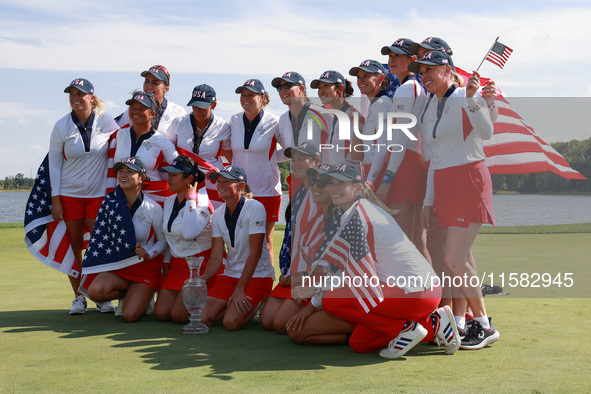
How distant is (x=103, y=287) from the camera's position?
5.59m

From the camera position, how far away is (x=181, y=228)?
5555 millimetres

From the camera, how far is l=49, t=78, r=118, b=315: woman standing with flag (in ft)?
19.5

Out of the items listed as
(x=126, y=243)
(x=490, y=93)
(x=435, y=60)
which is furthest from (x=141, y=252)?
(x=490, y=93)

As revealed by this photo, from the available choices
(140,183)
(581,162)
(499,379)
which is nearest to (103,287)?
(140,183)

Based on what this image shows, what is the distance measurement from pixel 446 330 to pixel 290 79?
2.65 meters

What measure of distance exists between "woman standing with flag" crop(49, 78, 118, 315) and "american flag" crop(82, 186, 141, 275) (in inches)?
15.3

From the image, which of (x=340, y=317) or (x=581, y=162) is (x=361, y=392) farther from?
(x=581, y=162)

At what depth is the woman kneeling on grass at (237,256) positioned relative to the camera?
5246 mm

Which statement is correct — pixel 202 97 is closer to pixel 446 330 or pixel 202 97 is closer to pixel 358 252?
pixel 358 252

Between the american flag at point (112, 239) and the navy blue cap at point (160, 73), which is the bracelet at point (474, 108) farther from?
the navy blue cap at point (160, 73)

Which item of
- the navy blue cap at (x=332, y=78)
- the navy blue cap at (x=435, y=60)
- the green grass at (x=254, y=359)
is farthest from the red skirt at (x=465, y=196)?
the navy blue cap at (x=332, y=78)

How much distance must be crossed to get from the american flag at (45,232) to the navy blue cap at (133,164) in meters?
0.95

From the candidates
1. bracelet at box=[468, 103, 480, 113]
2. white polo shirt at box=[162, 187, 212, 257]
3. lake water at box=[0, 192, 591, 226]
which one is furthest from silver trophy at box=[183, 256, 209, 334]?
lake water at box=[0, 192, 591, 226]

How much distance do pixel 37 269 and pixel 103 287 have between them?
442cm
